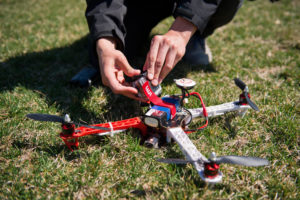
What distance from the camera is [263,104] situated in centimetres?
336

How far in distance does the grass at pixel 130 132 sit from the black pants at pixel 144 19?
30.6 inches

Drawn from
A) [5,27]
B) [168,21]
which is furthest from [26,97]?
[168,21]

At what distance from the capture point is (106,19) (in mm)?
2988

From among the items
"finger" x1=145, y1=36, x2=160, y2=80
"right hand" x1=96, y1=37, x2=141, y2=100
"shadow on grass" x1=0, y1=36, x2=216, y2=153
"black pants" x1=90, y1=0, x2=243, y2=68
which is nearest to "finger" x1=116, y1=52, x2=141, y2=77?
"right hand" x1=96, y1=37, x2=141, y2=100

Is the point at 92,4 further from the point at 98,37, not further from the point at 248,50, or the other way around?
the point at 248,50

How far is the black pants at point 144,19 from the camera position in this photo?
4.18m

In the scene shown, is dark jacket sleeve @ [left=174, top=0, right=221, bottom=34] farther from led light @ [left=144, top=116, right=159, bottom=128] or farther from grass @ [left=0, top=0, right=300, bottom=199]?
led light @ [left=144, top=116, right=159, bottom=128]

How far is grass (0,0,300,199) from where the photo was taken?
2213mm

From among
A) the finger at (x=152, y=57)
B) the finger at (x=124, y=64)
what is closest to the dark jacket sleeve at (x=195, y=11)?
the finger at (x=152, y=57)

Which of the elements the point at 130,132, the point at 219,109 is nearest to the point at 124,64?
the point at 130,132

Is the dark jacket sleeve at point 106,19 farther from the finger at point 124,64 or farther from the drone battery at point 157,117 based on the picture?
the drone battery at point 157,117

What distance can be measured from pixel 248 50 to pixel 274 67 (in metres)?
0.74

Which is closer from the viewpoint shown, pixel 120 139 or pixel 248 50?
pixel 120 139

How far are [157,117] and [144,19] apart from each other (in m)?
2.60
